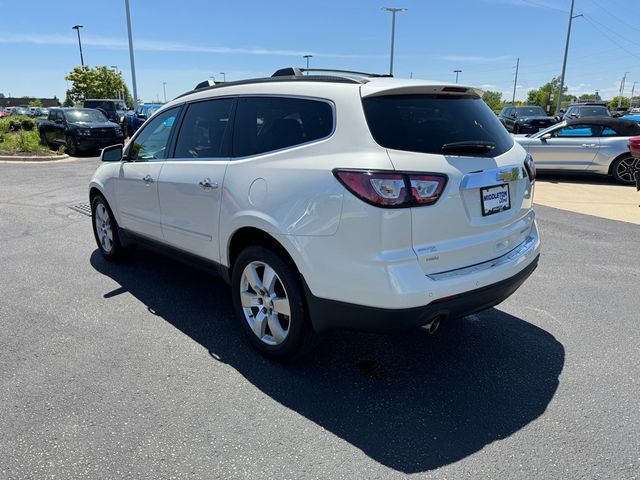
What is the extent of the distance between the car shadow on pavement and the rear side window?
4.54 feet

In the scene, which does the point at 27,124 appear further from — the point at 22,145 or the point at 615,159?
the point at 615,159

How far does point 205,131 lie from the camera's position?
386 centimetres

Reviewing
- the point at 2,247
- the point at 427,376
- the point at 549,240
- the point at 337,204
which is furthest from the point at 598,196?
the point at 2,247

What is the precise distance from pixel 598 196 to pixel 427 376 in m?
8.37

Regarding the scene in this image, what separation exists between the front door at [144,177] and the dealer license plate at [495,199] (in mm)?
2752

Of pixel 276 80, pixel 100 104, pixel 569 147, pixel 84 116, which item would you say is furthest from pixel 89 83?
pixel 276 80

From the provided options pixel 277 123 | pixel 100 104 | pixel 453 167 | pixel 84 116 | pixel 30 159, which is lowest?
pixel 30 159

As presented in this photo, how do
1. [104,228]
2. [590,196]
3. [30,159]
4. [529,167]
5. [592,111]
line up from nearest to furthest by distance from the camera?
[529,167] → [104,228] → [590,196] → [30,159] → [592,111]

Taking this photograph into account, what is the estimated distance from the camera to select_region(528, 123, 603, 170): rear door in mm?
11055

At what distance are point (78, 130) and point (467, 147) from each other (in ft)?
59.1

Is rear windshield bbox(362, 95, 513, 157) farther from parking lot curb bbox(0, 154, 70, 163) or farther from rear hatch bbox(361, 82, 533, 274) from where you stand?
parking lot curb bbox(0, 154, 70, 163)

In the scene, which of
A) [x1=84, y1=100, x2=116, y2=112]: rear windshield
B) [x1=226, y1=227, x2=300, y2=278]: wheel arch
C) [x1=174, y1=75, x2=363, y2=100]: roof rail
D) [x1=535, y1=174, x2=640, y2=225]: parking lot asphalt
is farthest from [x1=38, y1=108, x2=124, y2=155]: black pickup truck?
[x1=226, y1=227, x2=300, y2=278]: wheel arch

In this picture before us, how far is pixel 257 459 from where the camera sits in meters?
2.42

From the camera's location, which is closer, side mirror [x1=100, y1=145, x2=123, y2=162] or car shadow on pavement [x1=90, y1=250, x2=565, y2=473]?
car shadow on pavement [x1=90, y1=250, x2=565, y2=473]
